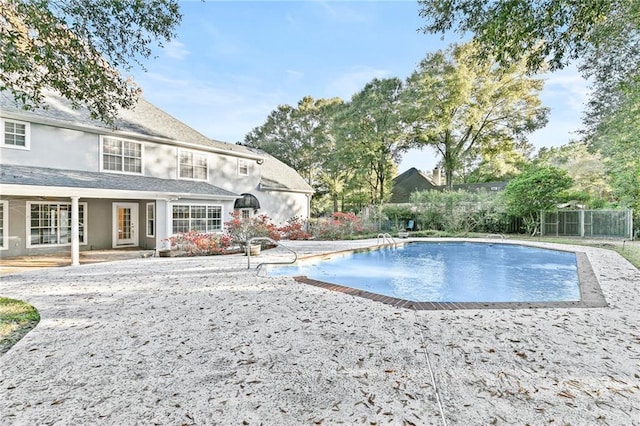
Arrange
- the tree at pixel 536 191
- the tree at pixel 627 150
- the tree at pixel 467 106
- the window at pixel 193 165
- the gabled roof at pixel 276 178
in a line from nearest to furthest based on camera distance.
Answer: the tree at pixel 627 150
the window at pixel 193 165
the tree at pixel 536 191
the gabled roof at pixel 276 178
the tree at pixel 467 106

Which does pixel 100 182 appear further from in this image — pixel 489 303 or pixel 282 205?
pixel 489 303

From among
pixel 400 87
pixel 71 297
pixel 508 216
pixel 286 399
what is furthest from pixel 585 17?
pixel 400 87

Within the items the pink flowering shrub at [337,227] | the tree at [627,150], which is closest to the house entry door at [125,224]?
the pink flowering shrub at [337,227]

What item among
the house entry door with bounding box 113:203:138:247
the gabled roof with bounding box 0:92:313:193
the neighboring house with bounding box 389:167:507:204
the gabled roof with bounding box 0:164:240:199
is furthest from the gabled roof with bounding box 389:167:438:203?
the house entry door with bounding box 113:203:138:247

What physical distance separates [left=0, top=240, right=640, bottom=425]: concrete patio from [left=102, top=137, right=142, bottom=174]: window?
915 cm

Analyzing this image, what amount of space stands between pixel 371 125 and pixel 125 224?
23.5m

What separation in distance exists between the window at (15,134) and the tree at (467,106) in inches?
1015

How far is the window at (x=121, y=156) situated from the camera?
529 inches

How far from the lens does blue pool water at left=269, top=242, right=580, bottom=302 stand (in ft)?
27.9

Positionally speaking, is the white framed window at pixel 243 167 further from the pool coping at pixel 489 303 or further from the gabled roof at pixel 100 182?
the pool coping at pixel 489 303

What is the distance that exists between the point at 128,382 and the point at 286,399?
68.7 inches

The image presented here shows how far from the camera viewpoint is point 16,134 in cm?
1107

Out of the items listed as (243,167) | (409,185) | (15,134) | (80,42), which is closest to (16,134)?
(15,134)

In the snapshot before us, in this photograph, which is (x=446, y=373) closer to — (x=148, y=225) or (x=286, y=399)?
(x=286, y=399)
